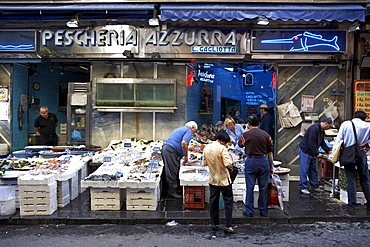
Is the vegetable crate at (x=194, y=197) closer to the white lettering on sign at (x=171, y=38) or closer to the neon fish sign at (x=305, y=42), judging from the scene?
the white lettering on sign at (x=171, y=38)

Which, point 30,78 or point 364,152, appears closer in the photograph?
point 364,152

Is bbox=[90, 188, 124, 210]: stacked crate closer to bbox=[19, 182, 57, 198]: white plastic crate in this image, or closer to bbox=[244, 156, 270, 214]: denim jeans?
bbox=[19, 182, 57, 198]: white plastic crate

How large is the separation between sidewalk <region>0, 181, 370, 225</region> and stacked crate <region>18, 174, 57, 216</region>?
19 cm

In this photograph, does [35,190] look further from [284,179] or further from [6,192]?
[284,179]

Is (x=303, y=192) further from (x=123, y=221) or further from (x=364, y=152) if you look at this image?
(x=123, y=221)

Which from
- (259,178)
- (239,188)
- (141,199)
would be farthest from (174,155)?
(259,178)

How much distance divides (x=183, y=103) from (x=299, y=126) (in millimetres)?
3791

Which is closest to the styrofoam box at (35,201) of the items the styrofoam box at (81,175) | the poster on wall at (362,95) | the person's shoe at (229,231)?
the styrofoam box at (81,175)

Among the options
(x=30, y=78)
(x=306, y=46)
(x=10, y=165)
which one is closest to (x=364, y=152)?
(x=306, y=46)

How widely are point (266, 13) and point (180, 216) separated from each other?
6057 mm

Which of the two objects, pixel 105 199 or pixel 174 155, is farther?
pixel 174 155

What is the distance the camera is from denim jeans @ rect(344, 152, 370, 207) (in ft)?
27.0

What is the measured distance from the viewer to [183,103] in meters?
11.7

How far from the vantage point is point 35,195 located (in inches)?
305
